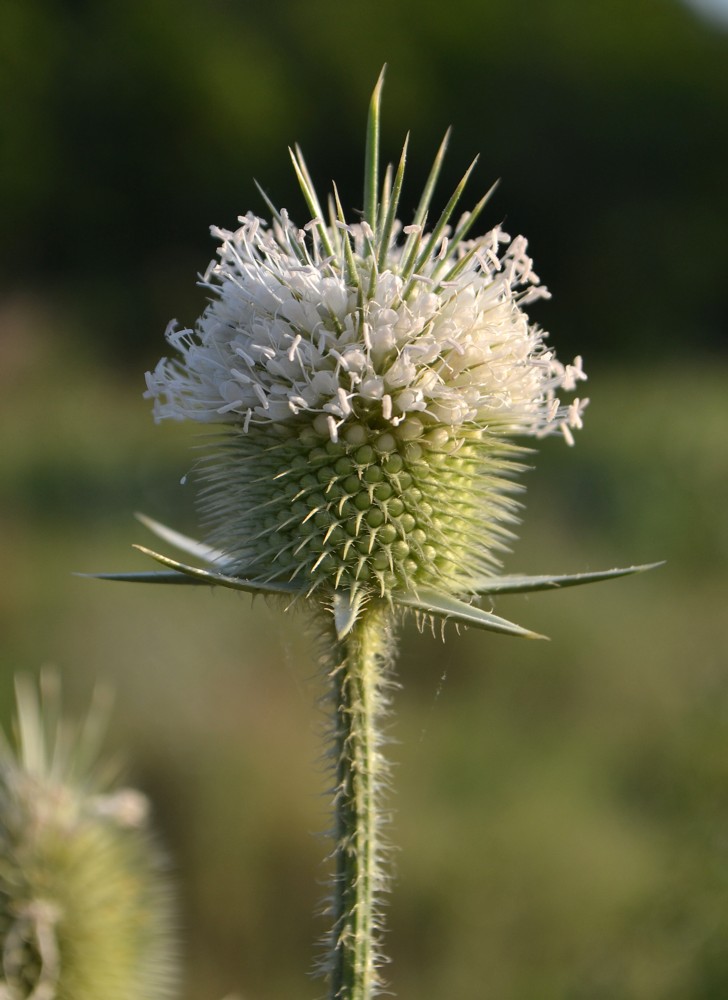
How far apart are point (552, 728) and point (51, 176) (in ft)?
53.3

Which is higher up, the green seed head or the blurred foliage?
the blurred foliage

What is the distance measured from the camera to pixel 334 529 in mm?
2045

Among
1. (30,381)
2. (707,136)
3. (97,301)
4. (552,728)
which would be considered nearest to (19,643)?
(552,728)

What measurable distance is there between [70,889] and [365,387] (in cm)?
183

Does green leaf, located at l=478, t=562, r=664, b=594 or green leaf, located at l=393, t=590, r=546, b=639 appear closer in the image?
green leaf, located at l=393, t=590, r=546, b=639

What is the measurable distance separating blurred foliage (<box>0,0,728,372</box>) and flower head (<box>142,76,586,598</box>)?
57.6 ft

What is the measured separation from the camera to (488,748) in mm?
7625

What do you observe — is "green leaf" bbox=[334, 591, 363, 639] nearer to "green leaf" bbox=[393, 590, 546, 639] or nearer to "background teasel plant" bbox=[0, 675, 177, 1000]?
"green leaf" bbox=[393, 590, 546, 639]

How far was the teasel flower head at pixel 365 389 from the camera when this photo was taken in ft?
6.61

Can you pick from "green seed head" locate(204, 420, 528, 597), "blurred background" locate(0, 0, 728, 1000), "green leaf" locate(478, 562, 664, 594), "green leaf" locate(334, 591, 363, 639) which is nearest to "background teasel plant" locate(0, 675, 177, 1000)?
"blurred background" locate(0, 0, 728, 1000)

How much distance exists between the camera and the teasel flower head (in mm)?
2014

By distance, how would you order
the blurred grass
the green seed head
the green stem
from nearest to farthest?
the green stem → the green seed head → the blurred grass

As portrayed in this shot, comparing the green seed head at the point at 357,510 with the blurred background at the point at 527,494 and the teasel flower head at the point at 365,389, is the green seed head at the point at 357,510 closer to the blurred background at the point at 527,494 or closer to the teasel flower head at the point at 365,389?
the teasel flower head at the point at 365,389

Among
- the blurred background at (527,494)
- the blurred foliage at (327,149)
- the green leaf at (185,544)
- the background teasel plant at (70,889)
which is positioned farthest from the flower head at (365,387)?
the blurred foliage at (327,149)
